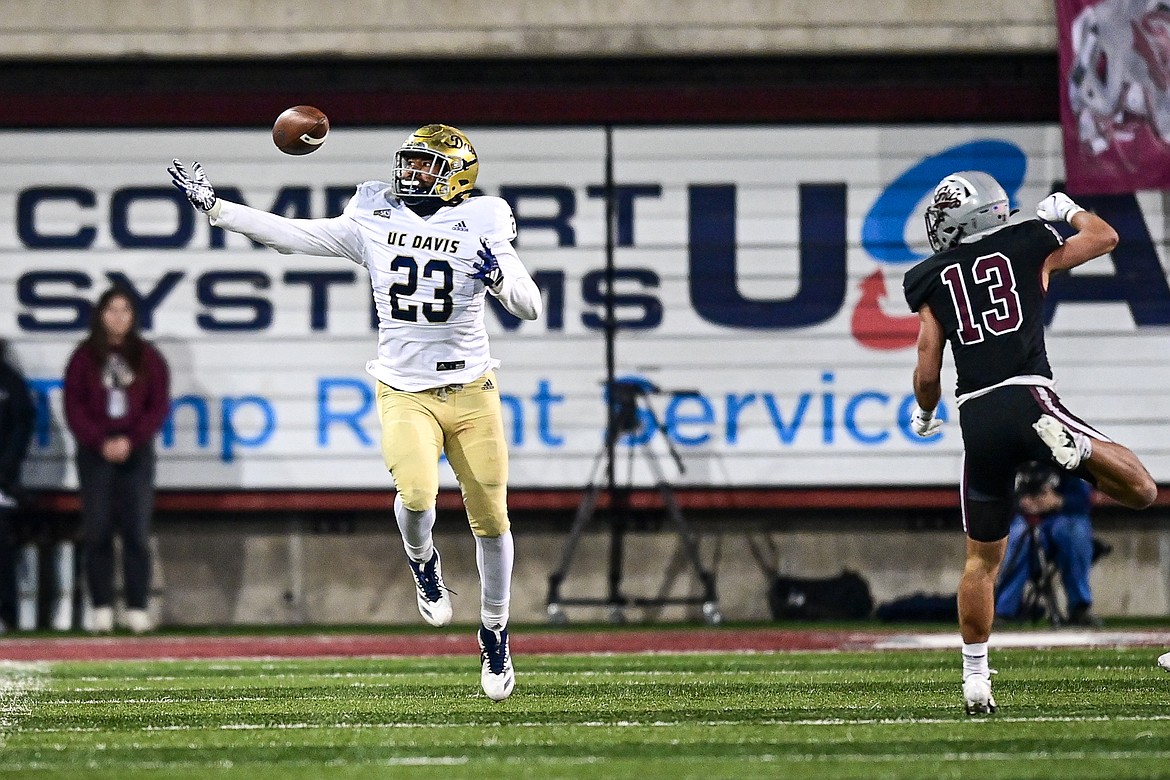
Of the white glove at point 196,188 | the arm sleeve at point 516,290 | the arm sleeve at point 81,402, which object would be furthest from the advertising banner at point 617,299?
the arm sleeve at point 516,290

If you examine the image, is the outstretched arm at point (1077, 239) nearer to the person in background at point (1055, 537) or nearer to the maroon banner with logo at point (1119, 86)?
the person in background at point (1055, 537)

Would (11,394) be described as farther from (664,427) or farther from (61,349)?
(664,427)

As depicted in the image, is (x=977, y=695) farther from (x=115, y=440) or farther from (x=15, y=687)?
(x=115, y=440)

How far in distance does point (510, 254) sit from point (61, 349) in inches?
280

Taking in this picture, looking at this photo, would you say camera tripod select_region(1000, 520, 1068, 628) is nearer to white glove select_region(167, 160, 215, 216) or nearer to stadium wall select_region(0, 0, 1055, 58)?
stadium wall select_region(0, 0, 1055, 58)

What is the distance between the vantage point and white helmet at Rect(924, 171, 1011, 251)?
6730 mm

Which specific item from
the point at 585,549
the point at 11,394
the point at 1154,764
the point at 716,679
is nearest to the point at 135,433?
the point at 11,394

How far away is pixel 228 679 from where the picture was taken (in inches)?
351

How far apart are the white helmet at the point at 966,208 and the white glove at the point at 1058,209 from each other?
0.75ft

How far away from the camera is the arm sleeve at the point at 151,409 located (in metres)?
12.6

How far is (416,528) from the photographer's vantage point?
7387 mm

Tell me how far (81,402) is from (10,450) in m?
0.66

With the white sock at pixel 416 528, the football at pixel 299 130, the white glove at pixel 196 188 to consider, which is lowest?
the white sock at pixel 416 528

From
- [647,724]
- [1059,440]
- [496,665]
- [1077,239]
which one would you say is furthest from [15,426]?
[1059,440]
